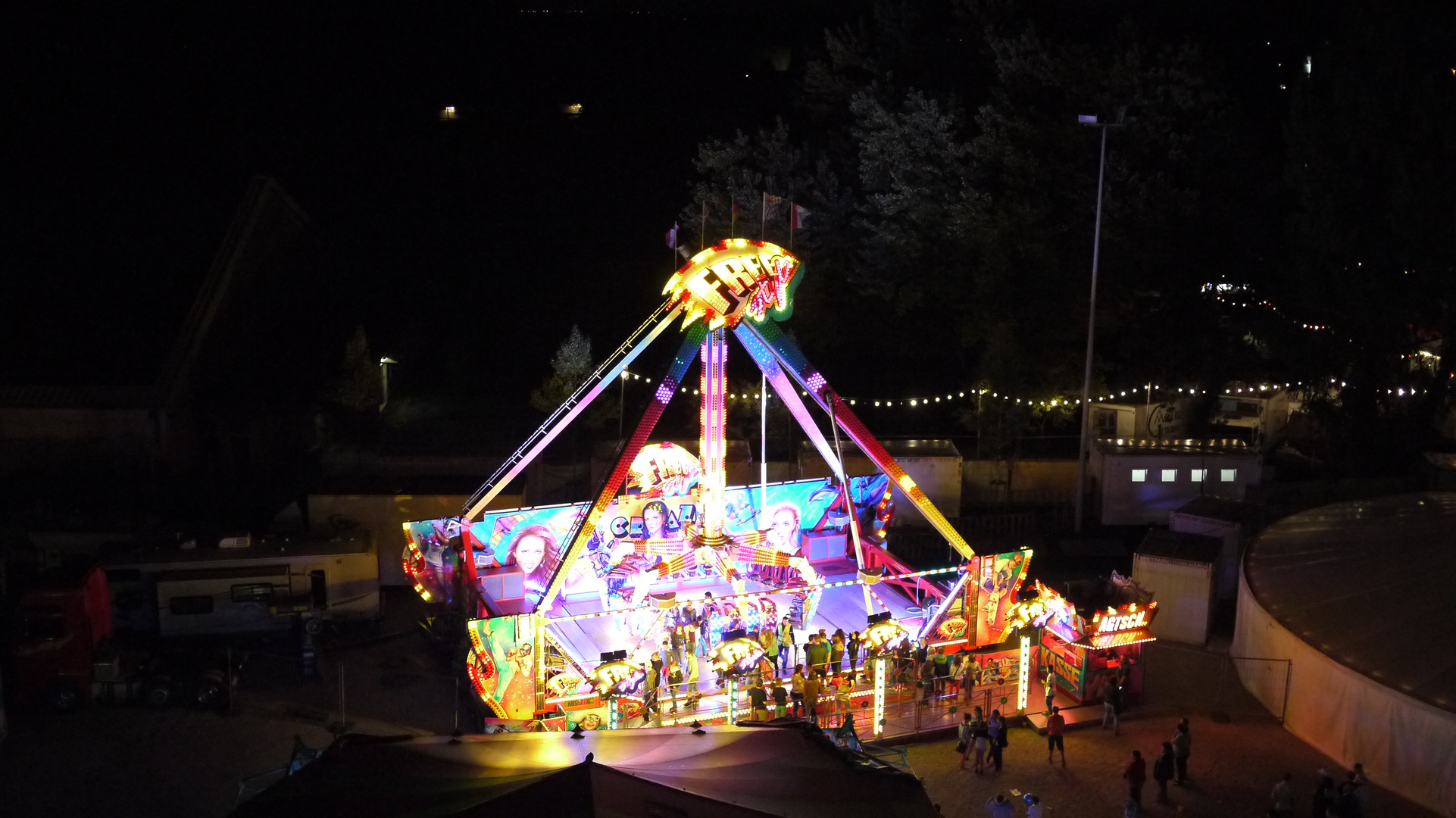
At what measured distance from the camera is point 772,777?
8469 mm

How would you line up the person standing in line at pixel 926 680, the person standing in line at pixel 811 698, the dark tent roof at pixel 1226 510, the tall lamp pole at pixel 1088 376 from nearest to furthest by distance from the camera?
the person standing in line at pixel 811 698
the person standing in line at pixel 926 680
the dark tent roof at pixel 1226 510
the tall lamp pole at pixel 1088 376

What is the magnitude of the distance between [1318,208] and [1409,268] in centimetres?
234

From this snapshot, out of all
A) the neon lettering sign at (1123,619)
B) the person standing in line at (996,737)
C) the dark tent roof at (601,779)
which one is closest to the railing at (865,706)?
the person standing in line at (996,737)

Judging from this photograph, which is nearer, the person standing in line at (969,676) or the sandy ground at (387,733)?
the sandy ground at (387,733)

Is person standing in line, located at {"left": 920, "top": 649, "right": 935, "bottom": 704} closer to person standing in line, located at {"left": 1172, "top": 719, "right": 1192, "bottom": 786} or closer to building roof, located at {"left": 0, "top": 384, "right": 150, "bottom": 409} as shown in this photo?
person standing in line, located at {"left": 1172, "top": 719, "right": 1192, "bottom": 786}

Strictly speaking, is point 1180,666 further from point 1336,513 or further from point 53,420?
point 53,420

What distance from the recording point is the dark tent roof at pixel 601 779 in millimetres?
7793

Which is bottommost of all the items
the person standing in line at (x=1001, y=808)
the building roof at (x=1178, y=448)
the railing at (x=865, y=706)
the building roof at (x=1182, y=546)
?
the railing at (x=865, y=706)

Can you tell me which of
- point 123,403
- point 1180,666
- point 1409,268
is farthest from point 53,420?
point 1409,268

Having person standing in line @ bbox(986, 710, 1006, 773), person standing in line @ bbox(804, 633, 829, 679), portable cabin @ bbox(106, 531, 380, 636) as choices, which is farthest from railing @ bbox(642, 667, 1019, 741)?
portable cabin @ bbox(106, 531, 380, 636)

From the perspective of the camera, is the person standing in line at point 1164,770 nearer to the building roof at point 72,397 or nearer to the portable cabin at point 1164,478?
the portable cabin at point 1164,478

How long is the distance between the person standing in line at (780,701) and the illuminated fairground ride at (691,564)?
0.47 meters

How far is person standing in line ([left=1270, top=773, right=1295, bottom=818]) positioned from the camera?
12148 mm

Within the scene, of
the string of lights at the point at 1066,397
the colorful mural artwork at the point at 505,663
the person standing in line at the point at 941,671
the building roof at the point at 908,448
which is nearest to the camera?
the colorful mural artwork at the point at 505,663
